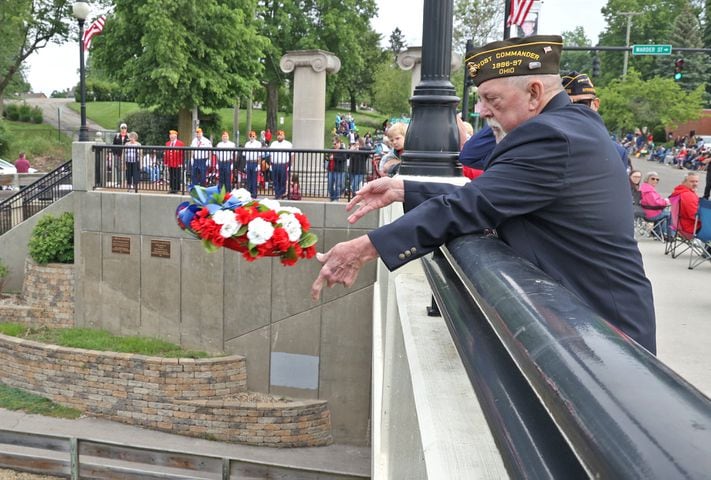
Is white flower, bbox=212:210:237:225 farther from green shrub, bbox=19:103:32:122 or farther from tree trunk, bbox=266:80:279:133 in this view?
green shrub, bbox=19:103:32:122

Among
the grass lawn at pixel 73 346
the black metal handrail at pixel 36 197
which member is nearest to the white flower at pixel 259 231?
the grass lawn at pixel 73 346

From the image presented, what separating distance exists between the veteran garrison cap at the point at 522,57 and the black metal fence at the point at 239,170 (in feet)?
38.0

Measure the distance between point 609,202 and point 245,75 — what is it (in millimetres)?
28136

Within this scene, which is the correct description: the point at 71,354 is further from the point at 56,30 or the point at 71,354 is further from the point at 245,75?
the point at 56,30

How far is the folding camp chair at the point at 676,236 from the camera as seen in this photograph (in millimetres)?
Answer: 10363

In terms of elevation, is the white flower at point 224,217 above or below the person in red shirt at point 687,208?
above

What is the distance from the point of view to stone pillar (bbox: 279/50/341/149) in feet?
60.6

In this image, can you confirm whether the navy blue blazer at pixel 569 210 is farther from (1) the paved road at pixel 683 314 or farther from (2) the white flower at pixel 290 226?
(1) the paved road at pixel 683 314

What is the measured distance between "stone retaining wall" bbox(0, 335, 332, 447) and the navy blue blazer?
12284mm

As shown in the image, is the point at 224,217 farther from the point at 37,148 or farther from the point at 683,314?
the point at 37,148

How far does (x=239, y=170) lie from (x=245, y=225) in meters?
10.6

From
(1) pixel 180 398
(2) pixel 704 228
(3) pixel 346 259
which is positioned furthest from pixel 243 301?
(3) pixel 346 259

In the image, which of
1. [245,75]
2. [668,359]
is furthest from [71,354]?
[245,75]

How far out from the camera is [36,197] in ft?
55.4
